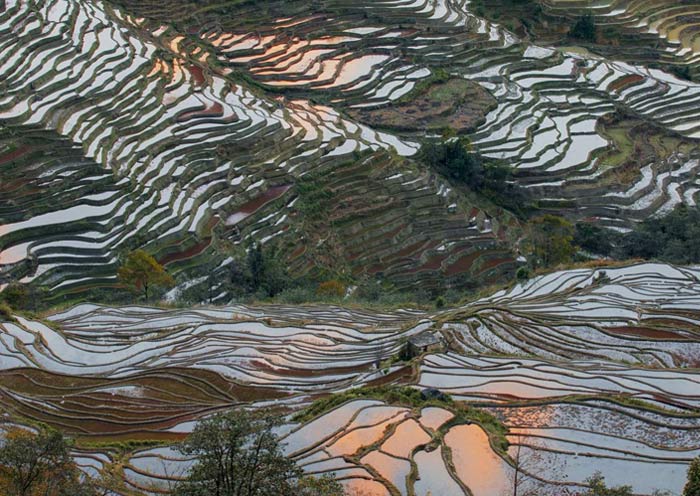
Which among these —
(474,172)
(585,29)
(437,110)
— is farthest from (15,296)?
(585,29)

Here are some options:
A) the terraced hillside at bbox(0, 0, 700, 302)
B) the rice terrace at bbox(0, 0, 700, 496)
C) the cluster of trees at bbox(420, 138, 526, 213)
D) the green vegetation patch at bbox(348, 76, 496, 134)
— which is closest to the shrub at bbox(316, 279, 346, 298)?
the rice terrace at bbox(0, 0, 700, 496)

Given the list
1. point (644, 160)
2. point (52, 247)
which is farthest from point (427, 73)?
point (52, 247)

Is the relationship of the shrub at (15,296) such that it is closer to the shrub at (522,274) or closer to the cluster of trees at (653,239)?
the shrub at (522,274)

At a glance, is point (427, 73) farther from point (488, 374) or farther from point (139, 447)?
point (139, 447)

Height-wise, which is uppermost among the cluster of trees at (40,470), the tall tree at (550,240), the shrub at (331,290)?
the cluster of trees at (40,470)

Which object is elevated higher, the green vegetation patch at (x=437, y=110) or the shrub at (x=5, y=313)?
the green vegetation patch at (x=437, y=110)

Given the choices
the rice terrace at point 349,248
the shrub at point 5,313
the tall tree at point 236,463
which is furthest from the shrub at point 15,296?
the tall tree at point 236,463

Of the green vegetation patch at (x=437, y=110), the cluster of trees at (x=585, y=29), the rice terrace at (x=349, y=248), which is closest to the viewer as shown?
the rice terrace at (x=349, y=248)
